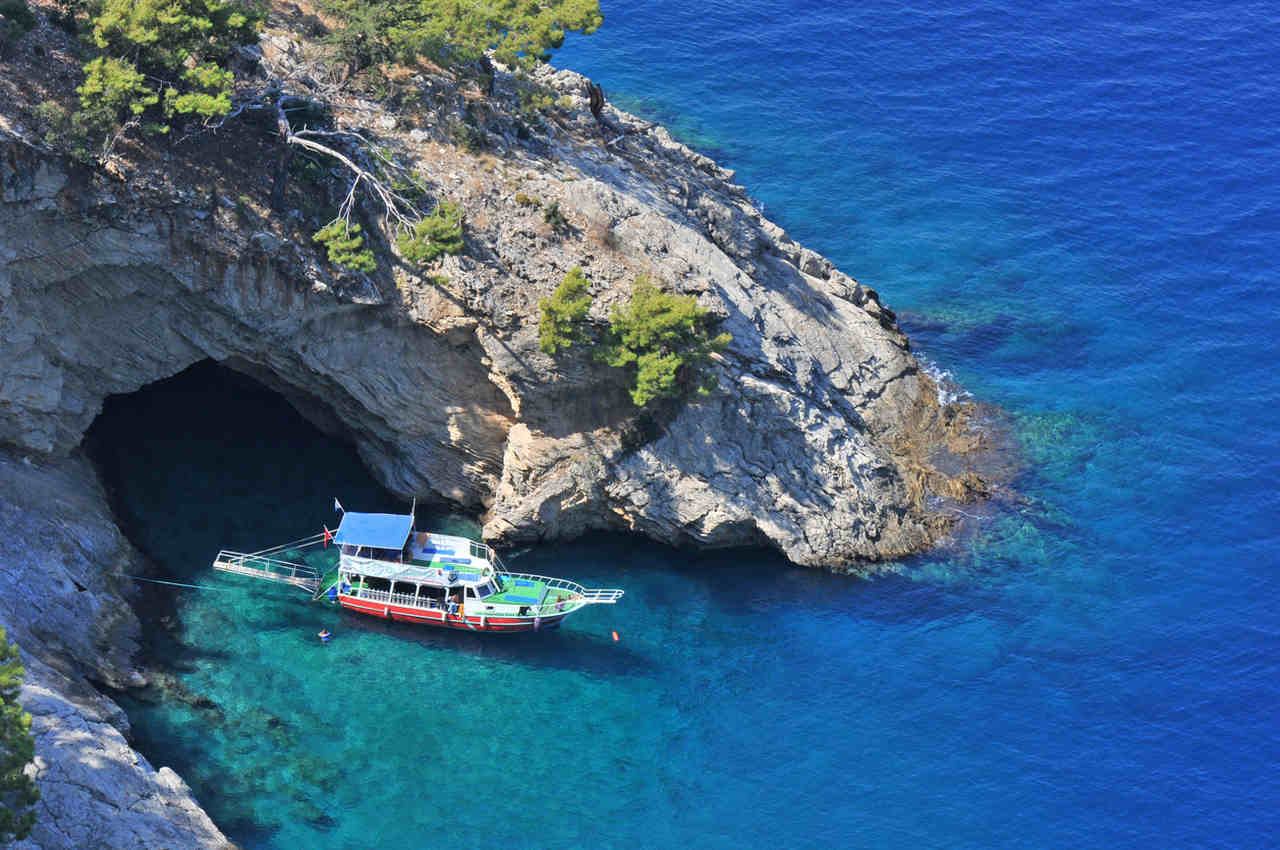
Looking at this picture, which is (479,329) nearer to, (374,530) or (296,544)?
(374,530)

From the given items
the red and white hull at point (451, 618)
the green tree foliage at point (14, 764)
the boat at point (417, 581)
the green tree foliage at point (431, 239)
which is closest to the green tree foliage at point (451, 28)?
the green tree foliage at point (431, 239)

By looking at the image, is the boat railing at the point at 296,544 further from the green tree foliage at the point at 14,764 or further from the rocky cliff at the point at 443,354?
the green tree foliage at the point at 14,764

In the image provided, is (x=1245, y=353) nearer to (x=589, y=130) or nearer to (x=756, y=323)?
(x=756, y=323)

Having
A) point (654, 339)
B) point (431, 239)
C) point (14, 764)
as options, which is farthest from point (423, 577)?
point (14, 764)

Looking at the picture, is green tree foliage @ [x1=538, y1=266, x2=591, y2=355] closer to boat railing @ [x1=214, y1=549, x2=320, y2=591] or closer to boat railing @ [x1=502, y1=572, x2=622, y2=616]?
boat railing @ [x1=502, y1=572, x2=622, y2=616]

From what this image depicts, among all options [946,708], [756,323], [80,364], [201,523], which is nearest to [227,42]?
[80,364]

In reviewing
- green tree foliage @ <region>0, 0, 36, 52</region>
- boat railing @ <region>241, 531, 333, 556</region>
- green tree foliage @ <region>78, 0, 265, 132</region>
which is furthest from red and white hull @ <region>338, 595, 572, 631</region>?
green tree foliage @ <region>0, 0, 36, 52</region>
